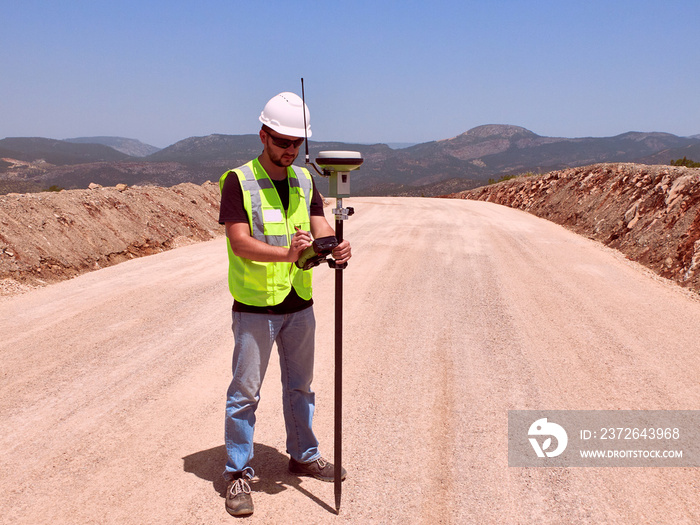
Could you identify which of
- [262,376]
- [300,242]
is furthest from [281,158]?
[262,376]

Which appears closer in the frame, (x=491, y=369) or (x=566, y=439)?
(x=566, y=439)

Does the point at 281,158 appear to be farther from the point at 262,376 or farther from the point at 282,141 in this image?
the point at 262,376

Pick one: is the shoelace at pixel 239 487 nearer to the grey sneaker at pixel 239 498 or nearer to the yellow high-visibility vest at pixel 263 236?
the grey sneaker at pixel 239 498

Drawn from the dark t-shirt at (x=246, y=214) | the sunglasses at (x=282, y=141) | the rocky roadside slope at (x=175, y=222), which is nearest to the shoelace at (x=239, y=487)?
the dark t-shirt at (x=246, y=214)

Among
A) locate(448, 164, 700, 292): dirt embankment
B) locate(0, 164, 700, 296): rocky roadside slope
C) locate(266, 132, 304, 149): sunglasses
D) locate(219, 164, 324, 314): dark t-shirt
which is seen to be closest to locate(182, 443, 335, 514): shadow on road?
locate(219, 164, 324, 314): dark t-shirt

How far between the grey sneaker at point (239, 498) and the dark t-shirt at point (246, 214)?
3.62 feet

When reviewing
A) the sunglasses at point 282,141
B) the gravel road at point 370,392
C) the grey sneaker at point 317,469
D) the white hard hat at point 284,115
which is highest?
the white hard hat at point 284,115

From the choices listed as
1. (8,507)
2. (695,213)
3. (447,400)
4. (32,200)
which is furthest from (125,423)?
(695,213)

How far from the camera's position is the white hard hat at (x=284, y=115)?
2.89m

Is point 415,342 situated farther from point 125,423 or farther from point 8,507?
point 8,507

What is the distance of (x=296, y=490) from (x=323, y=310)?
4.16 meters

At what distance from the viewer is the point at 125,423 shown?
4.18 meters

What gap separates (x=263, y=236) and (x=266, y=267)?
0.63ft

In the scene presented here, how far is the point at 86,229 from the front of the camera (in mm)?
11406
